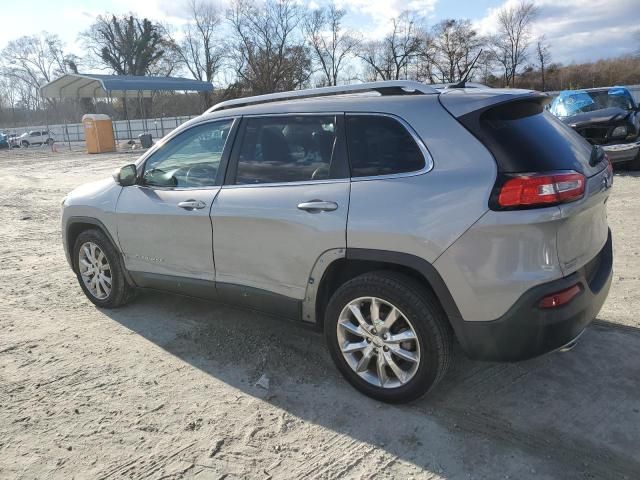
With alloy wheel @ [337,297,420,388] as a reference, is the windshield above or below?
above

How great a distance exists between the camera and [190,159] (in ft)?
13.3

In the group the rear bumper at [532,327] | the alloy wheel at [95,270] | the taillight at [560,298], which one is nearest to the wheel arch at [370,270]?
the rear bumper at [532,327]

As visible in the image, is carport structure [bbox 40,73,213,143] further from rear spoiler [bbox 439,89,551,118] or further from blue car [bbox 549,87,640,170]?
rear spoiler [bbox 439,89,551,118]

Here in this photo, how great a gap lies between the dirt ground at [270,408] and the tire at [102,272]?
20 centimetres

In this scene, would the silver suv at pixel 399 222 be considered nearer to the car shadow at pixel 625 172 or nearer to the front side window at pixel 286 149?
the front side window at pixel 286 149

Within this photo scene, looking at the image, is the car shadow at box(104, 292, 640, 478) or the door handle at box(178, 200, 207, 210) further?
the door handle at box(178, 200, 207, 210)

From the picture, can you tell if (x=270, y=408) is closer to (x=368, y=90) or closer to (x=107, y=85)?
(x=368, y=90)

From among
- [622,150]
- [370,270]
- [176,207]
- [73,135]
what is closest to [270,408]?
Result: [370,270]

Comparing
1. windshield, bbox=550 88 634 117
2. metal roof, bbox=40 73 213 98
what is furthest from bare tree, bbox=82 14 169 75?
windshield, bbox=550 88 634 117

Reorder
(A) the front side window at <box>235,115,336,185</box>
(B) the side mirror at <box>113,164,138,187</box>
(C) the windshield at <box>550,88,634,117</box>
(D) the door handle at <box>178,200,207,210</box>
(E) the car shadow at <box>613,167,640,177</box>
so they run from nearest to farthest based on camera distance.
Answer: (A) the front side window at <box>235,115,336,185</box> < (D) the door handle at <box>178,200,207,210</box> < (B) the side mirror at <box>113,164,138,187</box> < (E) the car shadow at <box>613,167,640,177</box> < (C) the windshield at <box>550,88,634,117</box>

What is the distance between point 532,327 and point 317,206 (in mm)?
1348

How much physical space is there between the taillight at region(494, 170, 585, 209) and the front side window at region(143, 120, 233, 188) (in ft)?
6.77

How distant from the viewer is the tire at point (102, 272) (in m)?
4.53

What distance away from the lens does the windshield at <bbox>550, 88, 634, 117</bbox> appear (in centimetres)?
1216
